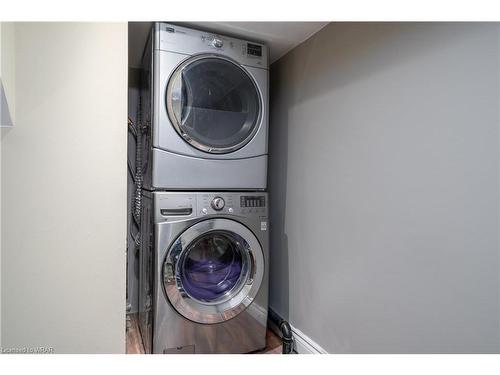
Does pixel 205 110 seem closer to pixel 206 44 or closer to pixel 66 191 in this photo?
pixel 206 44

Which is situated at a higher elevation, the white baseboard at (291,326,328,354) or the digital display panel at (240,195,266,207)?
the digital display panel at (240,195,266,207)

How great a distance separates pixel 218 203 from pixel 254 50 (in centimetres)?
91

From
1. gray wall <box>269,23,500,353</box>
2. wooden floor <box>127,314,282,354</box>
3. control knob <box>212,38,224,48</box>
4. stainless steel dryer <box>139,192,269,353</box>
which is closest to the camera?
gray wall <box>269,23,500,353</box>

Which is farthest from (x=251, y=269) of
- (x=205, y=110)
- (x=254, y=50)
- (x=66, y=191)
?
(x=254, y=50)

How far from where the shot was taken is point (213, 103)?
167 cm

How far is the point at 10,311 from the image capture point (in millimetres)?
950

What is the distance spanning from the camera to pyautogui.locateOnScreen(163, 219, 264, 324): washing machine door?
1539 mm

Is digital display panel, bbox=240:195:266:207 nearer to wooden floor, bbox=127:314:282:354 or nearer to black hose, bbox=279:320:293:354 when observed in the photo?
black hose, bbox=279:320:293:354

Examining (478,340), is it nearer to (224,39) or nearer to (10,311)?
(10,311)

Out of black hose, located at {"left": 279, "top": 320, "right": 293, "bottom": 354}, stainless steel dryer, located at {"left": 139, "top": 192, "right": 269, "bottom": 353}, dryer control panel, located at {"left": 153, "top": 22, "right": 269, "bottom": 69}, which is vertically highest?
dryer control panel, located at {"left": 153, "top": 22, "right": 269, "bottom": 69}

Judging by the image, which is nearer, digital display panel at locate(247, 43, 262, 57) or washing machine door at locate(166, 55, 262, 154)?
washing machine door at locate(166, 55, 262, 154)

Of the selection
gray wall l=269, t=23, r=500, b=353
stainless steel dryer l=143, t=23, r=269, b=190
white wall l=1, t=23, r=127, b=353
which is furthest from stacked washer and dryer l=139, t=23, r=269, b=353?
white wall l=1, t=23, r=127, b=353

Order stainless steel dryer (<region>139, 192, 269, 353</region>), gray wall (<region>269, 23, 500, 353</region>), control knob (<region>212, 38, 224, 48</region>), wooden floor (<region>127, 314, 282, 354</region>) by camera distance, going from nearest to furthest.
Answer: gray wall (<region>269, 23, 500, 353</region>) < stainless steel dryer (<region>139, 192, 269, 353</region>) < control knob (<region>212, 38, 224, 48</region>) < wooden floor (<region>127, 314, 282, 354</region>)

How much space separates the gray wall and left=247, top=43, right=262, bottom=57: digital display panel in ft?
0.89
